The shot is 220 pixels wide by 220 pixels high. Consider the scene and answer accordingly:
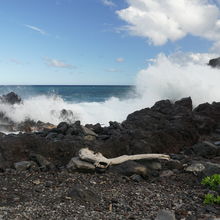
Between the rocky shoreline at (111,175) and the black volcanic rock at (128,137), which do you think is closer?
the rocky shoreline at (111,175)

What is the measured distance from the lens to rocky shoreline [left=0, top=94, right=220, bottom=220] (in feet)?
21.3

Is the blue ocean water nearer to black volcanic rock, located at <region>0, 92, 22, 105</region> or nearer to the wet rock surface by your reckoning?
black volcanic rock, located at <region>0, 92, 22, 105</region>

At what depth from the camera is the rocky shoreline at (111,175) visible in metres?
6.50

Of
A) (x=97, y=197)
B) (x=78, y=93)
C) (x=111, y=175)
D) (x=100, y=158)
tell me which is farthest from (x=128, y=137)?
(x=78, y=93)


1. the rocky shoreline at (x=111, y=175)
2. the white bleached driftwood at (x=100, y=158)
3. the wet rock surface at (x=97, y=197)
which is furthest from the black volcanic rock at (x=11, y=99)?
the wet rock surface at (x=97, y=197)

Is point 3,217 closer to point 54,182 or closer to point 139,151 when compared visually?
point 54,182

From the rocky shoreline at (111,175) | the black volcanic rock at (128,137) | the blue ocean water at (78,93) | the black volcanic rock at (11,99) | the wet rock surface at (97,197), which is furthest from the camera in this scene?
the blue ocean water at (78,93)

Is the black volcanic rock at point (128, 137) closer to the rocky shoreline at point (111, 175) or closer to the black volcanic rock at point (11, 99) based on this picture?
the rocky shoreline at point (111, 175)

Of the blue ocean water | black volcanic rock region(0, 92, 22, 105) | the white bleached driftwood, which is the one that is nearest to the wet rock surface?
the white bleached driftwood

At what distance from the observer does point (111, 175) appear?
8680 mm

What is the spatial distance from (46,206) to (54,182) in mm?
1555

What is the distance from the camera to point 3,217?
19.6 feet

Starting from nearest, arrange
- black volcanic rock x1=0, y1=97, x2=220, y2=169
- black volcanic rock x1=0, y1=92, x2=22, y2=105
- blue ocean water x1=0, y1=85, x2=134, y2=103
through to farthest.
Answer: black volcanic rock x1=0, y1=97, x2=220, y2=169
black volcanic rock x1=0, y1=92, x2=22, y2=105
blue ocean water x1=0, y1=85, x2=134, y2=103

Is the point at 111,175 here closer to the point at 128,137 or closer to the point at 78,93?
the point at 128,137
